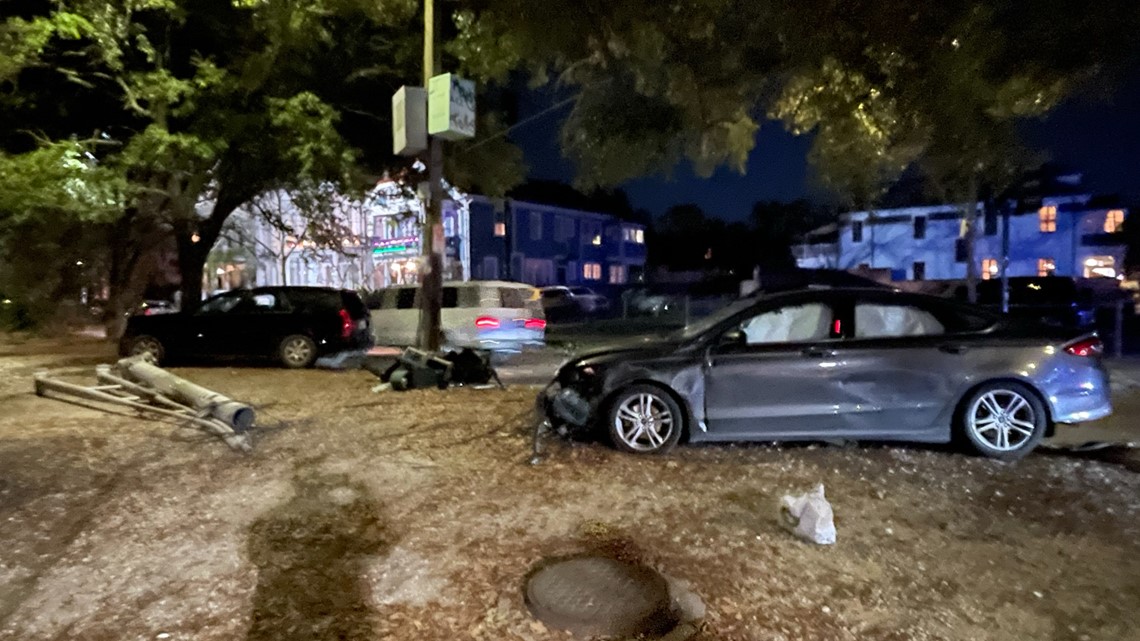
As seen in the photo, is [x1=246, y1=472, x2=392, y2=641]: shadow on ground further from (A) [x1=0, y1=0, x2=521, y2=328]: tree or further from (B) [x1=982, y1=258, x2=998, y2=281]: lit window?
(B) [x1=982, y1=258, x2=998, y2=281]: lit window

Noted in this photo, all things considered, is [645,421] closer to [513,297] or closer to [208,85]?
[513,297]

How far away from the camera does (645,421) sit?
7148mm

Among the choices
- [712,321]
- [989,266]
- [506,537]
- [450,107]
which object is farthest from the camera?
[989,266]

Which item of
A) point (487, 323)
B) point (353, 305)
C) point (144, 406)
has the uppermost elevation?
point (353, 305)

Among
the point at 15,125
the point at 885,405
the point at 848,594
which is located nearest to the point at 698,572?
the point at 848,594

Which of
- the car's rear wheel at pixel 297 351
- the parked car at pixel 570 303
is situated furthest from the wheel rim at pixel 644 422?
the parked car at pixel 570 303

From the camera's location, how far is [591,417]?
729cm

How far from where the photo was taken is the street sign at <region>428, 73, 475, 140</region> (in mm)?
12422

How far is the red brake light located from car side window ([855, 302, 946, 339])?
9.46m

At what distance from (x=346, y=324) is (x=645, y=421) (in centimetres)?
858

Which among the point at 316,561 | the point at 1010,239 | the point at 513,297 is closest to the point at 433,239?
the point at 513,297

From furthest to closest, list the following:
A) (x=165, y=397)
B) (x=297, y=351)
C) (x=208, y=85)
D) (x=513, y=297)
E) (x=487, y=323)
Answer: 1. (x=513, y=297)
2. (x=487, y=323)
3. (x=208, y=85)
4. (x=297, y=351)
5. (x=165, y=397)

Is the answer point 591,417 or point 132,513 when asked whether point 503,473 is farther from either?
point 132,513

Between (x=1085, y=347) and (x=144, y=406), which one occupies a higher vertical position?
(x=1085, y=347)
